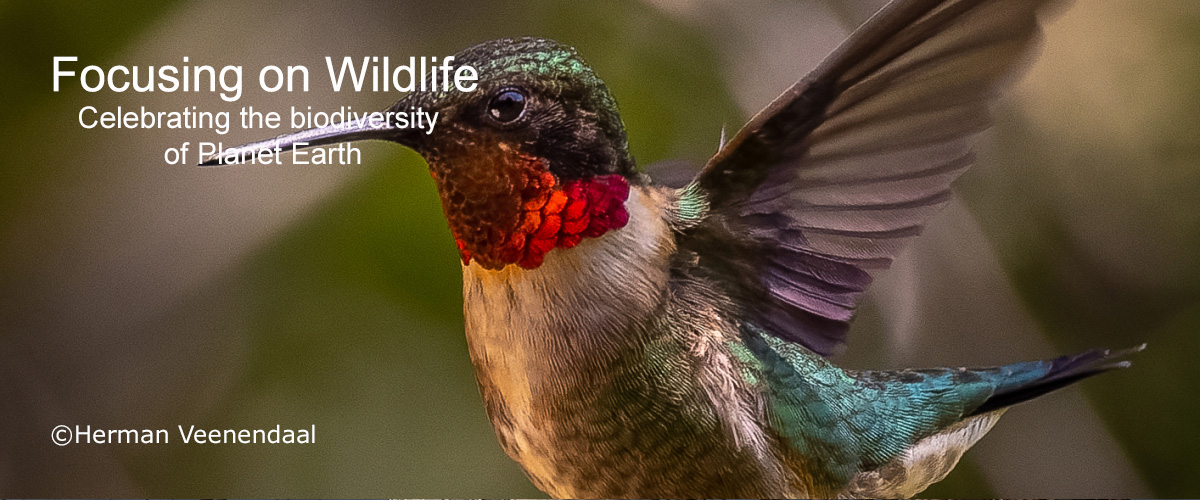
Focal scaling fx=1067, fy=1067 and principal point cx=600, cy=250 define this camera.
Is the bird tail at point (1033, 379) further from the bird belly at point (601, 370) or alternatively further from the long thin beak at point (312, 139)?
the long thin beak at point (312, 139)

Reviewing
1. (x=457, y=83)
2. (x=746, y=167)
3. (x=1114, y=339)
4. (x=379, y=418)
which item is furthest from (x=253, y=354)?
(x=1114, y=339)

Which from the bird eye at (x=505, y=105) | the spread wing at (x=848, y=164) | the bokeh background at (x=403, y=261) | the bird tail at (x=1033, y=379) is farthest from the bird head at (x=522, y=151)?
the bird tail at (x=1033, y=379)

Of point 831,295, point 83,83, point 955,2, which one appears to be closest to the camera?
point 955,2

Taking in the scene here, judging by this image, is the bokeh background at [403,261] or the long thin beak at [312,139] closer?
the long thin beak at [312,139]

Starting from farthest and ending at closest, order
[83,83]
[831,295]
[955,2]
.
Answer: [83,83], [831,295], [955,2]

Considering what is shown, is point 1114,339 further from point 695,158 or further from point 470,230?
point 470,230

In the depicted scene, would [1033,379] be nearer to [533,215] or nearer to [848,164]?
[848,164]
